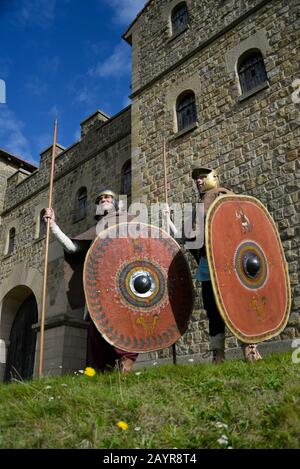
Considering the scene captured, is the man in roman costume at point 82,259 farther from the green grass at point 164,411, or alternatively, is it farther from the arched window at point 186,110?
the arched window at point 186,110

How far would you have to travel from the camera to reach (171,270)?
423 cm

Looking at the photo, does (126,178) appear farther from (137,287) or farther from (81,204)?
(137,287)

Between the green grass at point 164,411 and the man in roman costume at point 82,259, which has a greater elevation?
the man in roman costume at point 82,259

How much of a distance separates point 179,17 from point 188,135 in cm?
295

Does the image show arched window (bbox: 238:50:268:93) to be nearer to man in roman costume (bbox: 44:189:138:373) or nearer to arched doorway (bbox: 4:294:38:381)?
man in roman costume (bbox: 44:189:138:373)

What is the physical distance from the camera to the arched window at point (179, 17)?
8542 mm

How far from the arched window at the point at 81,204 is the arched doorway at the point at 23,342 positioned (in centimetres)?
259

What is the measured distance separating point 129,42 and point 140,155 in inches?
141

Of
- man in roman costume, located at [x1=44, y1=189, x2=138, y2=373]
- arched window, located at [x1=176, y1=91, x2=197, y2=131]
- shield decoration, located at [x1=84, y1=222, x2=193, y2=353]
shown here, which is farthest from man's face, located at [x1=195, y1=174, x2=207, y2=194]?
arched window, located at [x1=176, y1=91, x2=197, y2=131]

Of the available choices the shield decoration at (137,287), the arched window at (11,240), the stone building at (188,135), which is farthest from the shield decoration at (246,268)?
the arched window at (11,240)

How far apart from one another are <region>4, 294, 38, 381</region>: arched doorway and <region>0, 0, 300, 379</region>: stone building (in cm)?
7

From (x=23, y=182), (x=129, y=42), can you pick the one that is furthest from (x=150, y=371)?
(x=23, y=182)
